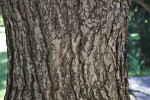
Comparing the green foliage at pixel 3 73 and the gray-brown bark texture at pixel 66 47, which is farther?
the green foliage at pixel 3 73

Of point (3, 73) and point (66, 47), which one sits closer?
point (66, 47)

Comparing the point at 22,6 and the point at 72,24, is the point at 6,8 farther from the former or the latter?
the point at 72,24

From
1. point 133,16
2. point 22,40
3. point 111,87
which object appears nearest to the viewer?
point 22,40

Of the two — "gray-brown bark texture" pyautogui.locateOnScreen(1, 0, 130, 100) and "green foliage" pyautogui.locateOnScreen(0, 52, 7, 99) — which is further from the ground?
"gray-brown bark texture" pyautogui.locateOnScreen(1, 0, 130, 100)

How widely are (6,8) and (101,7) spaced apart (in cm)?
54

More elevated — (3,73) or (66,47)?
(66,47)

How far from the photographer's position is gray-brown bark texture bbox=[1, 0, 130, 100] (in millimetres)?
1348

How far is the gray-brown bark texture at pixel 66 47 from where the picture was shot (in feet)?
4.42

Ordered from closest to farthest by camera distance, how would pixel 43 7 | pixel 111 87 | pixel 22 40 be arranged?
pixel 43 7
pixel 22 40
pixel 111 87

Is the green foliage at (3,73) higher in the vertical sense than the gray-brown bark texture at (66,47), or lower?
lower

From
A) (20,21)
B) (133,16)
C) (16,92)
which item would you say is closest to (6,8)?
(20,21)

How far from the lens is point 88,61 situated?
1425 millimetres

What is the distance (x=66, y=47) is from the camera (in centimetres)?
139

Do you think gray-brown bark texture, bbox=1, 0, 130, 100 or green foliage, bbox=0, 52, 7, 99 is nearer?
gray-brown bark texture, bbox=1, 0, 130, 100
